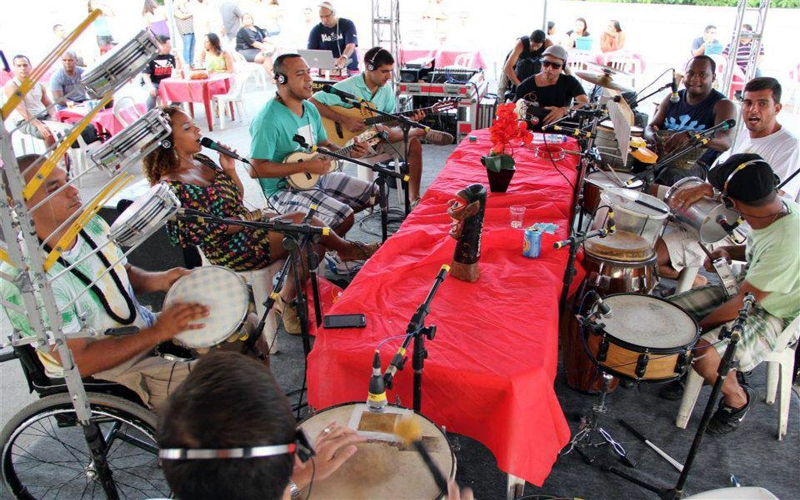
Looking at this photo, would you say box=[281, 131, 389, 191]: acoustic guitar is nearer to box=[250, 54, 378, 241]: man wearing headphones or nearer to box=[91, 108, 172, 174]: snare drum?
box=[250, 54, 378, 241]: man wearing headphones

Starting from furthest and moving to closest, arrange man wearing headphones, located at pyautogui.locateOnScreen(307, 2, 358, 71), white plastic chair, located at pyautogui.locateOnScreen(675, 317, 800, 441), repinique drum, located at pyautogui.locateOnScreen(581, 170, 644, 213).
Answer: man wearing headphones, located at pyautogui.locateOnScreen(307, 2, 358, 71) → repinique drum, located at pyautogui.locateOnScreen(581, 170, 644, 213) → white plastic chair, located at pyautogui.locateOnScreen(675, 317, 800, 441)

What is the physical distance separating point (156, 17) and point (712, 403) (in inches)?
404

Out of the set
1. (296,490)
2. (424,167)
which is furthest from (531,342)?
(424,167)

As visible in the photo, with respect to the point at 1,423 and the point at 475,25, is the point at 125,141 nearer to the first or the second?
the point at 1,423

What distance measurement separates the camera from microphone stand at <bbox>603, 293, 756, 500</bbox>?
1.66 metres

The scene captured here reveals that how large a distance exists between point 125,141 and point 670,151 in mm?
3623

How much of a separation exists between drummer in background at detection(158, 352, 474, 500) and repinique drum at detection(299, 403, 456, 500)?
1.43ft

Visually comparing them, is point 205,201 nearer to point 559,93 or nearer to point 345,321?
point 345,321

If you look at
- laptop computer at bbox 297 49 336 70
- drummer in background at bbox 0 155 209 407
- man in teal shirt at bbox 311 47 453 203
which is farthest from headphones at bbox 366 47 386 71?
drummer in background at bbox 0 155 209 407

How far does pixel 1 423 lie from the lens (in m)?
2.48

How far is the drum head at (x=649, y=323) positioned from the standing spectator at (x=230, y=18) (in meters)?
9.25

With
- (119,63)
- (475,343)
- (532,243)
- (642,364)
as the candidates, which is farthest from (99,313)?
(642,364)

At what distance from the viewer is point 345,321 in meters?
1.87

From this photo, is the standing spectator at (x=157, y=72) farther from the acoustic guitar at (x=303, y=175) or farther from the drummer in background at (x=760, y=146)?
the drummer in background at (x=760, y=146)
